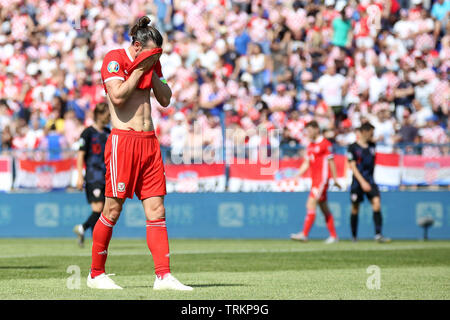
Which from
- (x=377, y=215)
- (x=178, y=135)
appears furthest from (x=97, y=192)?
(x=178, y=135)

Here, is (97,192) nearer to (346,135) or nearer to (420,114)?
(346,135)

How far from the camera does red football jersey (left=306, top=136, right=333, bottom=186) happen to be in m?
18.9

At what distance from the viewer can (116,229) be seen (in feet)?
70.8

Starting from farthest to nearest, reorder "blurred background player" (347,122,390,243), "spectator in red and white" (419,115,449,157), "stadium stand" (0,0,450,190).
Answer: "stadium stand" (0,0,450,190) → "spectator in red and white" (419,115,449,157) → "blurred background player" (347,122,390,243)

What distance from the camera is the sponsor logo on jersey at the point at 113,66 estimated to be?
8.68m

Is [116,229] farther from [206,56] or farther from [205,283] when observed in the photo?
[205,283]

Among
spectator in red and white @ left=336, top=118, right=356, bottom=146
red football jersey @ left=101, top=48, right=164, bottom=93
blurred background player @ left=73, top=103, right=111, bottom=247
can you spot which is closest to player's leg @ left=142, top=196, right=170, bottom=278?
red football jersey @ left=101, top=48, right=164, bottom=93

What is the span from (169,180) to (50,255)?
622cm

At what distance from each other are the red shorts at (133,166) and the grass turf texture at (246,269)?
0.90m

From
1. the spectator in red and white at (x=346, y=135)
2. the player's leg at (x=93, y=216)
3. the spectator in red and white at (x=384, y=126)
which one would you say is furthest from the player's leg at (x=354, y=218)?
the player's leg at (x=93, y=216)

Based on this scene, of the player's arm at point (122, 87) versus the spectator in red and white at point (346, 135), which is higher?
the spectator in red and white at point (346, 135)

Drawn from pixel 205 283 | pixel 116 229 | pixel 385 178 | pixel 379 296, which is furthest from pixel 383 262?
pixel 116 229

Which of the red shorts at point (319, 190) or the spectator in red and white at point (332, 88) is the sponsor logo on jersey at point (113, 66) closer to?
the red shorts at point (319, 190)

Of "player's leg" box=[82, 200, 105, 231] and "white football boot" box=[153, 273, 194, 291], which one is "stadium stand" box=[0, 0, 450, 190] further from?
"white football boot" box=[153, 273, 194, 291]
